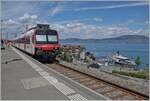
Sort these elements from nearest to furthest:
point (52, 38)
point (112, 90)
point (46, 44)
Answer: point (112, 90), point (46, 44), point (52, 38)

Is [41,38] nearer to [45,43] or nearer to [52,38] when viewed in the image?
[45,43]

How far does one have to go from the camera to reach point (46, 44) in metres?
23.2

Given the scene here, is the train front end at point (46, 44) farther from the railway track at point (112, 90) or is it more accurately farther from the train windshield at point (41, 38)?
the railway track at point (112, 90)

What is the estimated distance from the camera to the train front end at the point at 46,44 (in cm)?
2286

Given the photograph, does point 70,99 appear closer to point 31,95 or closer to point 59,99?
point 59,99

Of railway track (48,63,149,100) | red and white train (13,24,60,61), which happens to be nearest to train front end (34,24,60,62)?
red and white train (13,24,60,61)

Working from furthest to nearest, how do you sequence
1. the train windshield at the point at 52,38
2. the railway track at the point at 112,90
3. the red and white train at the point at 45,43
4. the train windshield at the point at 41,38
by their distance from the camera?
the train windshield at the point at 52,38
the train windshield at the point at 41,38
the red and white train at the point at 45,43
the railway track at the point at 112,90

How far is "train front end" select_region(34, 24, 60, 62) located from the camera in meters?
22.9

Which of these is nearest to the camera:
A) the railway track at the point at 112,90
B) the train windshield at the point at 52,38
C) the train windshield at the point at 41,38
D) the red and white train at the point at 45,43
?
the railway track at the point at 112,90

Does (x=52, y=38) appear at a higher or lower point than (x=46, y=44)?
higher

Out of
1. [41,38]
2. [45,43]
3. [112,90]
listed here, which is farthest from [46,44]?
[112,90]

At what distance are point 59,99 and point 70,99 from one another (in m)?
0.38

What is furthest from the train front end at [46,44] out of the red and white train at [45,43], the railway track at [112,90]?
the railway track at [112,90]

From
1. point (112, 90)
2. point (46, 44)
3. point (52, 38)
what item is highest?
point (52, 38)
